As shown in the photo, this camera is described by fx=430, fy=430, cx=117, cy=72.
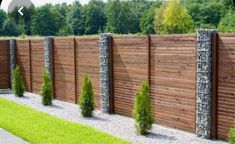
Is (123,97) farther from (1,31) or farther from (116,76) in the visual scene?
(1,31)

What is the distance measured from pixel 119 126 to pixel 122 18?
288ft

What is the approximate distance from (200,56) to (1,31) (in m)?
85.1

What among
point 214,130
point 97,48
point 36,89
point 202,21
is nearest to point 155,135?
point 214,130

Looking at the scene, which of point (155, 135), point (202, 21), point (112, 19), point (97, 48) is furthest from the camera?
point (112, 19)

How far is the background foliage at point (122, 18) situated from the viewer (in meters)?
70.9

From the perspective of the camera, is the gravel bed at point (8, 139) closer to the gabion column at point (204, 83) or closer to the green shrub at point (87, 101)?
the green shrub at point (87, 101)

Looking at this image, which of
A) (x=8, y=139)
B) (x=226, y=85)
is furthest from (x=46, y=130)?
(x=226, y=85)

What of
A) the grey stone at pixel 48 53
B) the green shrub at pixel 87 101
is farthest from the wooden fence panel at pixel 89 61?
the grey stone at pixel 48 53

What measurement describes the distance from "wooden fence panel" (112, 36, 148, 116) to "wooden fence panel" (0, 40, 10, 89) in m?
9.05

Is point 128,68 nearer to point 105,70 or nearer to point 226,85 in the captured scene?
point 105,70

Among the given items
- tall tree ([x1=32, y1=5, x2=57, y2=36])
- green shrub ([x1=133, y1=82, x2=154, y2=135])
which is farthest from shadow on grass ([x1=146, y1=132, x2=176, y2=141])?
tall tree ([x1=32, y1=5, x2=57, y2=36])

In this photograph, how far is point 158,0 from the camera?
106688mm

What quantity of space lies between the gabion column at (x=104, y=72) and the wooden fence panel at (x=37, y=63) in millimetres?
4786

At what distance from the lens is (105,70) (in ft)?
40.7
